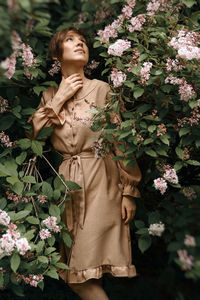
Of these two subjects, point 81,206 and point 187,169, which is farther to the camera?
point 187,169

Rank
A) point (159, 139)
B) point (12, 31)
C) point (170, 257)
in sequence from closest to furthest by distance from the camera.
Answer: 1. point (170, 257)
2. point (12, 31)
3. point (159, 139)

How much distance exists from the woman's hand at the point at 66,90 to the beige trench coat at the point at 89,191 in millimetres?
52

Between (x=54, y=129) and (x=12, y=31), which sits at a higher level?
(x=12, y=31)

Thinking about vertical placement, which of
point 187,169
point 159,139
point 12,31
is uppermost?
point 12,31

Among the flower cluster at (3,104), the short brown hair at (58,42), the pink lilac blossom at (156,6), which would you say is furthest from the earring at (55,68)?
the pink lilac blossom at (156,6)

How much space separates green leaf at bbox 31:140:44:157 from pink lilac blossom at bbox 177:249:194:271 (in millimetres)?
1539

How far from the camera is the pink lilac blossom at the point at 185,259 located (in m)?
1.79

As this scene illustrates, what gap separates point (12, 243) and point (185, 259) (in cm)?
116

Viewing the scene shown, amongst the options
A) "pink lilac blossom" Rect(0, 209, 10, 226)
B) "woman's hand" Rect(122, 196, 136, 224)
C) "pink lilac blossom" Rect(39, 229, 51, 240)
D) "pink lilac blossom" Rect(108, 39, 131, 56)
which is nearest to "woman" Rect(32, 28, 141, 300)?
"woman's hand" Rect(122, 196, 136, 224)

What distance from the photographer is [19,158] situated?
319 cm

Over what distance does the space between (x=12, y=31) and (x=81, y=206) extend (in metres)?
1.29

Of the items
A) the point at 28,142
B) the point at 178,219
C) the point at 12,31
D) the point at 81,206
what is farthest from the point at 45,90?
the point at 178,219

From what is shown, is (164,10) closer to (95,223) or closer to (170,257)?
(95,223)

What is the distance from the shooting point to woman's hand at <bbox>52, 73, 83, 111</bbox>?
10.3 ft
